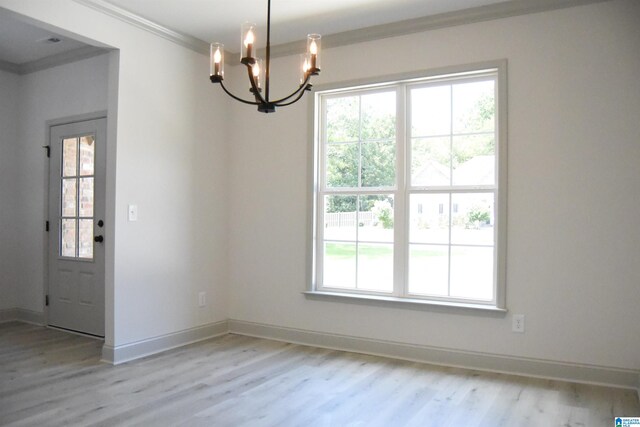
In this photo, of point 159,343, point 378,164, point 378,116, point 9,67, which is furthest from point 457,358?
point 9,67

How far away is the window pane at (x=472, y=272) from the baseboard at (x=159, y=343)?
90.2 inches

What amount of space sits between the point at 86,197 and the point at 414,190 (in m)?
3.15

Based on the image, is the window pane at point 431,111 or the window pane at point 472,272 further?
the window pane at point 431,111

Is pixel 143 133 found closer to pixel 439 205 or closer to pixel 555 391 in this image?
pixel 439 205

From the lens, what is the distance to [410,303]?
389 cm

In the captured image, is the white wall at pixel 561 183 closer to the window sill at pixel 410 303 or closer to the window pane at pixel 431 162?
the window sill at pixel 410 303

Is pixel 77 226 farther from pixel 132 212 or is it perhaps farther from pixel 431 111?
pixel 431 111

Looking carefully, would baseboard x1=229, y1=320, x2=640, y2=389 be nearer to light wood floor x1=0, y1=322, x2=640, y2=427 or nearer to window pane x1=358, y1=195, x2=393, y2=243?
light wood floor x1=0, y1=322, x2=640, y2=427

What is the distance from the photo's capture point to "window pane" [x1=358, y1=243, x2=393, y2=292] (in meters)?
4.09

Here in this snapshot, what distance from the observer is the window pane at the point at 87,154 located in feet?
15.2

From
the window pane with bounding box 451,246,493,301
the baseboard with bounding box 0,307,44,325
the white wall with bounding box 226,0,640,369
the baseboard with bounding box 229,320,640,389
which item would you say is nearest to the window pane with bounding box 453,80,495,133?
the white wall with bounding box 226,0,640,369

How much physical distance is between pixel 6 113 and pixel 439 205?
4.67 meters

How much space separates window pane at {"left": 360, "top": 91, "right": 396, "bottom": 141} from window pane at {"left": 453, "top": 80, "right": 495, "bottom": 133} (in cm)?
53

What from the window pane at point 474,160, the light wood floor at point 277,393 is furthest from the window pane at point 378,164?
the light wood floor at point 277,393
